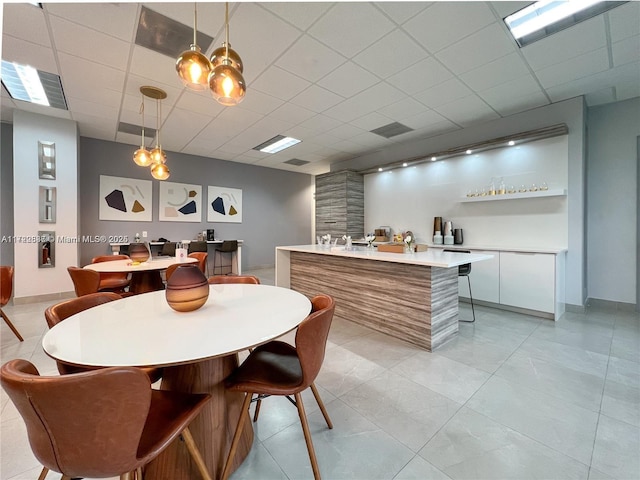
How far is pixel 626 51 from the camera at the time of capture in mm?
2734

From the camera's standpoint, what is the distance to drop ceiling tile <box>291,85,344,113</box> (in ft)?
11.6

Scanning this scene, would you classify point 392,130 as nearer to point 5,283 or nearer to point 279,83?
point 279,83

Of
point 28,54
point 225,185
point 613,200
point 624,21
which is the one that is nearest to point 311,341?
point 624,21

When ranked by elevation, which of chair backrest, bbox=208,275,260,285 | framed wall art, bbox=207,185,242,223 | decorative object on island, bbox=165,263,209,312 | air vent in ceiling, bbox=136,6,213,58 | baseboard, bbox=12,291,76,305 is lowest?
baseboard, bbox=12,291,76,305

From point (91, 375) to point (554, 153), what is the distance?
5382 mm

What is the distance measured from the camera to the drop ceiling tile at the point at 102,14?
7.20 feet

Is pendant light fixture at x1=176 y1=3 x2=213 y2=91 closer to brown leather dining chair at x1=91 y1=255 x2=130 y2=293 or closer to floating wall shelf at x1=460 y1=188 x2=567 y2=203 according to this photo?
brown leather dining chair at x1=91 y1=255 x2=130 y2=293

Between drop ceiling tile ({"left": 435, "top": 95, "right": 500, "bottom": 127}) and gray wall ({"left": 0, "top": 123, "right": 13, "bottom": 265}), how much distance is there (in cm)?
725

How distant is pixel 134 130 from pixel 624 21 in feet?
22.0

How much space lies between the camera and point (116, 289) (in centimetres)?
332

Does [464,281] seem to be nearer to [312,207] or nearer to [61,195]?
[312,207]

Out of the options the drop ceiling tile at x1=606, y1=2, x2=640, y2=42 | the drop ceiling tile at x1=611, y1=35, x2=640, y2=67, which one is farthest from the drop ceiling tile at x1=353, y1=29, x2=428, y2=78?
the drop ceiling tile at x1=611, y1=35, x2=640, y2=67

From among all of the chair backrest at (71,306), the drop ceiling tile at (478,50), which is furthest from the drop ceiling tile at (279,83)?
the chair backrest at (71,306)

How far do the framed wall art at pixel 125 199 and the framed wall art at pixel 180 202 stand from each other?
268 millimetres
